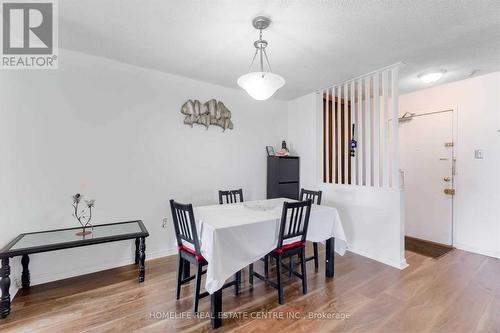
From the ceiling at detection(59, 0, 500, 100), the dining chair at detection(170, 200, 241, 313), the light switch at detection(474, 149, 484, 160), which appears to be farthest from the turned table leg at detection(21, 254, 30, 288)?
the light switch at detection(474, 149, 484, 160)

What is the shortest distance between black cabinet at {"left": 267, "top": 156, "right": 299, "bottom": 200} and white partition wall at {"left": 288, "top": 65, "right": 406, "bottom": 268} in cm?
18

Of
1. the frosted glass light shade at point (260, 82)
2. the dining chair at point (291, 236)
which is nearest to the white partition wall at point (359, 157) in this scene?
the dining chair at point (291, 236)

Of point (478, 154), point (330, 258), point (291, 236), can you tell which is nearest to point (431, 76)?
point (478, 154)

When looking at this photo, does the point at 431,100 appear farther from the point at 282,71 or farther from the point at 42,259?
the point at 42,259

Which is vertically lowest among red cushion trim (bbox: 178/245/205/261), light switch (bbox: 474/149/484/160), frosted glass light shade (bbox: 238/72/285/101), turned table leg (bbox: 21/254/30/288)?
turned table leg (bbox: 21/254/30/288)

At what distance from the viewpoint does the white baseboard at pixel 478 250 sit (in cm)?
322

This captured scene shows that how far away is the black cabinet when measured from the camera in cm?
406

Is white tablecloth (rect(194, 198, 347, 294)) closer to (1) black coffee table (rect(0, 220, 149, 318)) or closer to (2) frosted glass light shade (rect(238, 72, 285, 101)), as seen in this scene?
(1) black coffee table (rect(0, 220, 149, 318))

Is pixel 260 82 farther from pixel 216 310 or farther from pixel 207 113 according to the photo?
pixel 216 310

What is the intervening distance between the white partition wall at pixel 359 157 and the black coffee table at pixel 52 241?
2828mm

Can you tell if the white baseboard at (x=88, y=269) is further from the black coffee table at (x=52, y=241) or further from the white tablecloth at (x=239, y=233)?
the white tablecloth at (x=239, y=233)

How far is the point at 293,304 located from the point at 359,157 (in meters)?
2.32

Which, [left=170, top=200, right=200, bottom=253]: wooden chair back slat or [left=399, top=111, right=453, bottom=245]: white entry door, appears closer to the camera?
[left=170, top=200, right=200, bottom=253]: wooden chair back slat

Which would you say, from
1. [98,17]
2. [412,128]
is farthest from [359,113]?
[98,17]
